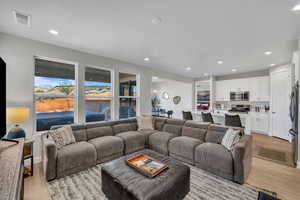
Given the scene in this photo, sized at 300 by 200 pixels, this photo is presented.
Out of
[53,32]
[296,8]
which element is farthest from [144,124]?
[296,8]

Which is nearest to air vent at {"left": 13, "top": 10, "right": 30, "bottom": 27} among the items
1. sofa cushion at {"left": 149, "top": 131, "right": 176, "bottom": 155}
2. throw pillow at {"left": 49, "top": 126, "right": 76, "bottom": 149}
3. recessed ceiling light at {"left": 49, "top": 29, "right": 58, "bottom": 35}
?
recessed ceiling light at {"left": 49, "top": 29, "right": 58, "bottom": 35}

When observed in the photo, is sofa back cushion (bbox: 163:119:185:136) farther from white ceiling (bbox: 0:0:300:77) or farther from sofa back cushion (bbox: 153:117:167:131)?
white ceiling (bbox: 0:0:300:77)

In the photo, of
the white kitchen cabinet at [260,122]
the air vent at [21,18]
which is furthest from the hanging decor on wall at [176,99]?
the air vent at [21,18]

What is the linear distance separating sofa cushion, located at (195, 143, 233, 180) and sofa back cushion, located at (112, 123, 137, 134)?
2.00 metres

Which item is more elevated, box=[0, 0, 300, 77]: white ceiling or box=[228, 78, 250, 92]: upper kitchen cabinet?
box=[0, 0, 300, 77]: white ceiling

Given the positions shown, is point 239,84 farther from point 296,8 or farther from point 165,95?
point 296,8

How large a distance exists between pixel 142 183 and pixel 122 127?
2.33 metres

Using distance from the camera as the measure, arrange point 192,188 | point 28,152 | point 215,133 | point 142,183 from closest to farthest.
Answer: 1. point 142,183
2. point 192,188
3. point 28,152
4. point 215,133

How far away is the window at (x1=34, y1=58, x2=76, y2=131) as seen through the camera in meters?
3.02

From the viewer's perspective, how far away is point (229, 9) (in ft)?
5.94

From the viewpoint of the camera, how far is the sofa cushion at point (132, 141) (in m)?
3.15

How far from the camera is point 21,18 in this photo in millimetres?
2035

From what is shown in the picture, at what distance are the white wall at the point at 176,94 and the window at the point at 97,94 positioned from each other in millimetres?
5062

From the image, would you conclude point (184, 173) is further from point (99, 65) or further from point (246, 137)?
point (99, 65)
